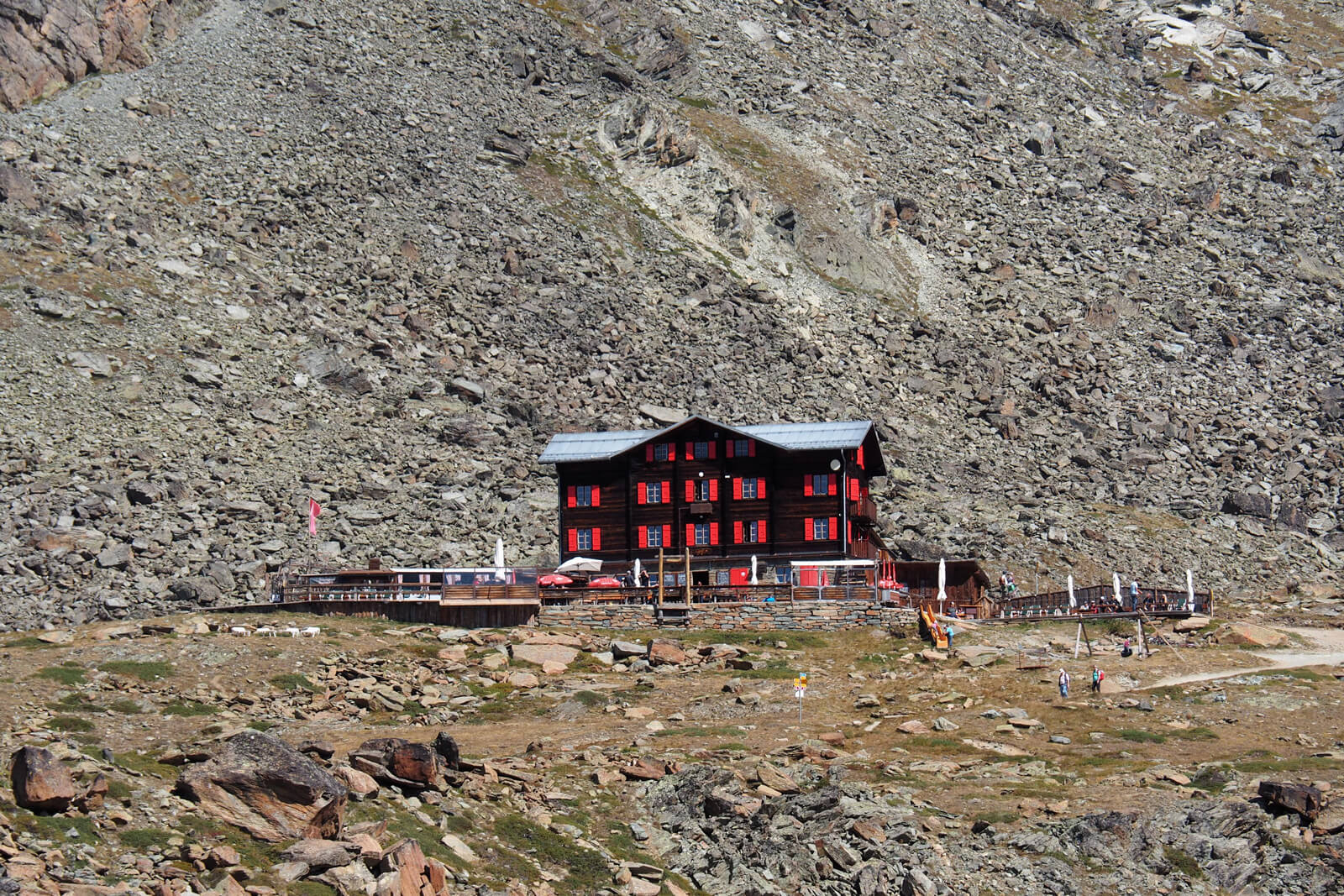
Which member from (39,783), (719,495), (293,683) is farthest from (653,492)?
(39,783)

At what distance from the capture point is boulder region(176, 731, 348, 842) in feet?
110

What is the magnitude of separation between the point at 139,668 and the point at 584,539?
2884 centimetres

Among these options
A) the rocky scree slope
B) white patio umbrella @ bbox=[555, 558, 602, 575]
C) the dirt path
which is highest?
the rocky scree slope

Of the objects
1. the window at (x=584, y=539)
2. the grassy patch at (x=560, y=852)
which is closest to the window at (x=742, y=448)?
the window at (x=584, y=539)

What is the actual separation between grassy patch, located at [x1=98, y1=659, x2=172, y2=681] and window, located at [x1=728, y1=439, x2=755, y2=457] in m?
31.6

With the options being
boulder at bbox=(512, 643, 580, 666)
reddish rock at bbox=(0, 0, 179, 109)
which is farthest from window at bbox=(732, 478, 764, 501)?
reddish rock at bbox=(0, 0, 179, 109)

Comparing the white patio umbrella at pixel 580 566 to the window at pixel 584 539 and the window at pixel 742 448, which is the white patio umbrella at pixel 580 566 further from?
the window at pixel 742 448

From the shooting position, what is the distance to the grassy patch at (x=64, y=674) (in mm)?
48250

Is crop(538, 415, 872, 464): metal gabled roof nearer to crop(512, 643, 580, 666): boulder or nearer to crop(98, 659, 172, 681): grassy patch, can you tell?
crop(512, 643, 580, 666): boulder

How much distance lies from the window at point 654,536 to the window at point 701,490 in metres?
1.83

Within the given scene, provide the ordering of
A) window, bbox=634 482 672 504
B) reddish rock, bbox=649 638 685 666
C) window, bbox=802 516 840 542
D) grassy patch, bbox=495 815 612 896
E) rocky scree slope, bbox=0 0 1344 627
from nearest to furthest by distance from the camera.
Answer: grassy patch, bbox=495 815 612 896, reddish rock, bbox=649 638 685 666, window, bbox=802 516 840 542, window, bbox=634 482 672 504, rocky scree slope, bbox=0 0 1344 627

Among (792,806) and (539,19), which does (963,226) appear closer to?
(539,19)

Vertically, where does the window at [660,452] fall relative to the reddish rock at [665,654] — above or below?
above

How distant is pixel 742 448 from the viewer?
75812 mm
